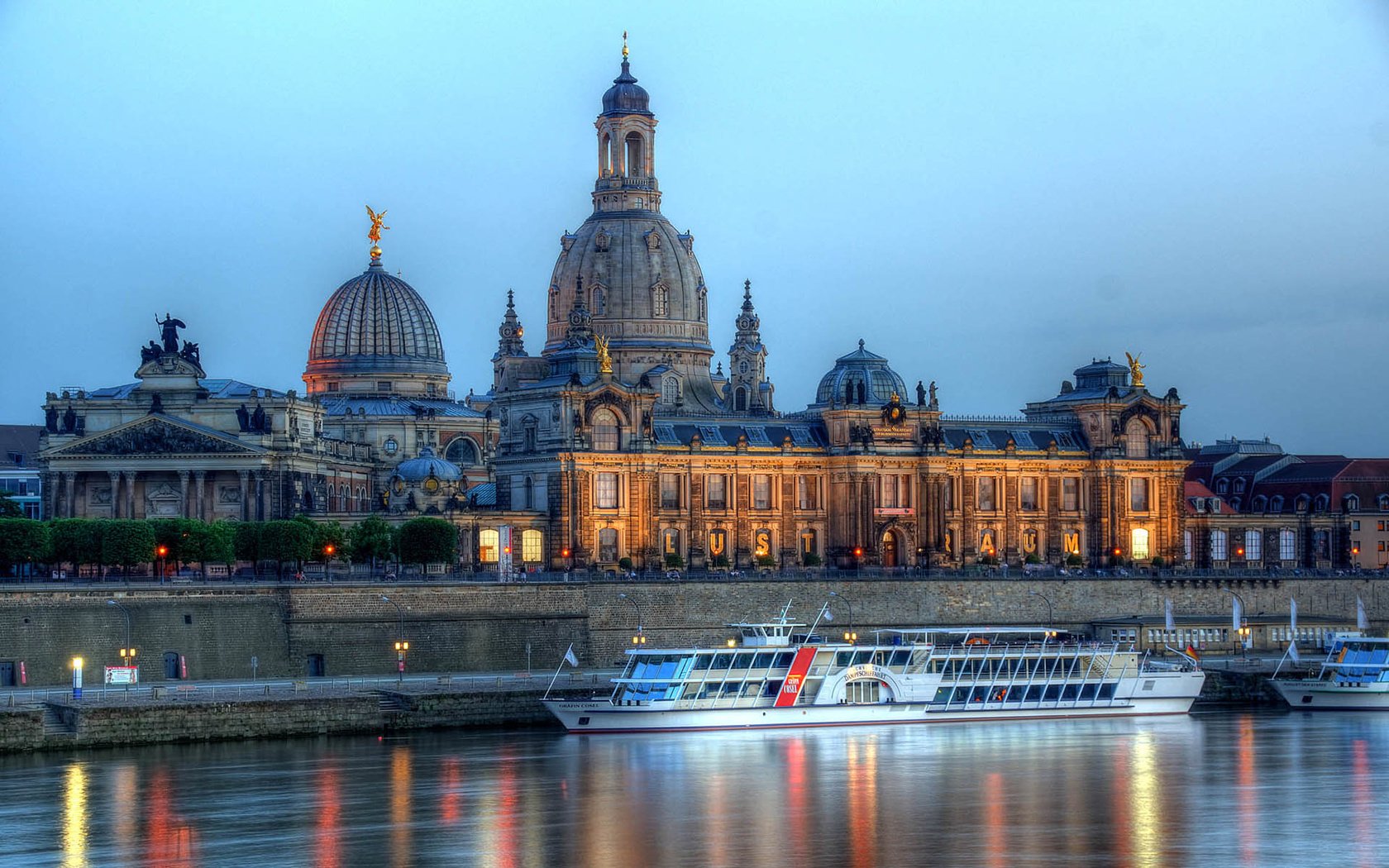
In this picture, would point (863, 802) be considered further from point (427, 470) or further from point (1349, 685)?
point (427, 470)

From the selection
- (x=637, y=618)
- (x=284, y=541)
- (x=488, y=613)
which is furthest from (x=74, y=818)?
(x=637, y=618)

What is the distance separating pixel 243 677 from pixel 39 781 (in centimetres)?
2325

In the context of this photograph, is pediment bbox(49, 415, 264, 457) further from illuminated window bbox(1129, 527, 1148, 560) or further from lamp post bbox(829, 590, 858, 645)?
illuminated window bbox(1129, 527, 1148, 560)

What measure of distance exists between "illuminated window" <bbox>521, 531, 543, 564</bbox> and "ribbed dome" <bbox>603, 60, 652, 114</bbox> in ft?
120

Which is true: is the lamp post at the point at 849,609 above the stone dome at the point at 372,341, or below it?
below

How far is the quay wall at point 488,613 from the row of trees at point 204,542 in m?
8.39

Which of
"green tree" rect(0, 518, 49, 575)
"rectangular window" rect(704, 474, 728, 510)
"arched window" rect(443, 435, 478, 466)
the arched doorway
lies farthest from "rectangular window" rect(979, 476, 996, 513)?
"green tree" rect(0, 518, 49, 575)

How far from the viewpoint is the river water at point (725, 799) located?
67.3m

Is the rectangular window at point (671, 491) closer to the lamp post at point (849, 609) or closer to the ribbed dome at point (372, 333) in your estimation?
the lamp post at point (849, 609)

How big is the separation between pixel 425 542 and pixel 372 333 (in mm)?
44720

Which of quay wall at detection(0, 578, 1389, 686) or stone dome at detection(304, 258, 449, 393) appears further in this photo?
stone dome at detection(304, 258, 449, 393)

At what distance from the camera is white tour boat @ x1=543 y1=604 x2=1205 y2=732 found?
94250mm

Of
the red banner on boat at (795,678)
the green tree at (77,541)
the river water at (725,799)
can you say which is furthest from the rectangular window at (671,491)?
the river water at (725,799)

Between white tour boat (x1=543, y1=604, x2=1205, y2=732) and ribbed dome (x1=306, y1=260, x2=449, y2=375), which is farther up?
ribbed dome (x1=306, y1=260, x2=449, y2=375)
